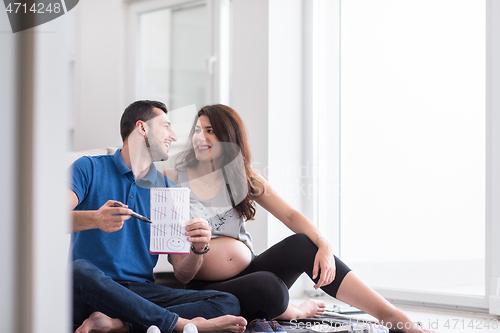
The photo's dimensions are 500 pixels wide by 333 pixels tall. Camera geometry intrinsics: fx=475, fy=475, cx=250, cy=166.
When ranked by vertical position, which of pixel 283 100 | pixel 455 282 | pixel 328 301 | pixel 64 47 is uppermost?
pixel 283 100

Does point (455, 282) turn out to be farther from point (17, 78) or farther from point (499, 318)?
point (17, 78)

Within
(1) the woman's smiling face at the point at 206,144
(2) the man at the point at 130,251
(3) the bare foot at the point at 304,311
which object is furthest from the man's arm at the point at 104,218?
(3) the bare foot at the point at 304,311

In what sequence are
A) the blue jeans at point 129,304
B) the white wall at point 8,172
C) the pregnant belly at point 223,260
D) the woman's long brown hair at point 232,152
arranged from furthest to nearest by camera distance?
1. the woman's long brown hair at point 232,152
2. the pregnant belly at point 223,260
3. the blue jeans at point 129,304
4. the white wall at point 8,172

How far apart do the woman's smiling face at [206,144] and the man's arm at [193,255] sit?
1.13ft

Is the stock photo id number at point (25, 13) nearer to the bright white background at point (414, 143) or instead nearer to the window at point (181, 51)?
the bright white background at point (414, 143)

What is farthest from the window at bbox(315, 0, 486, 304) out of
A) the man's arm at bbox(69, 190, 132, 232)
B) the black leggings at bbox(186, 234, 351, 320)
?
the man's arm at bbox(69, 190, 132, 232)

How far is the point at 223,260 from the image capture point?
1.49m

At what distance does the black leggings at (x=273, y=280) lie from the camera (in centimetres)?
139

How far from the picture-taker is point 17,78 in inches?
12.2

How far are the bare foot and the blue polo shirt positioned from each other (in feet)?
1.50

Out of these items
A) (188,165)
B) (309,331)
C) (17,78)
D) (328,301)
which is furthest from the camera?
(328,301)

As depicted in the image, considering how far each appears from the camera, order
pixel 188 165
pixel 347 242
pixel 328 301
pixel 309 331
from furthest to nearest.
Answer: pixel 347 242 → pixel 328 301 → pixel 188 165 → pixel 309 331

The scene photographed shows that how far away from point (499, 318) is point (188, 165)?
1236mm

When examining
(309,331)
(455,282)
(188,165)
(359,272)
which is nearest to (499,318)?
(455,282)
